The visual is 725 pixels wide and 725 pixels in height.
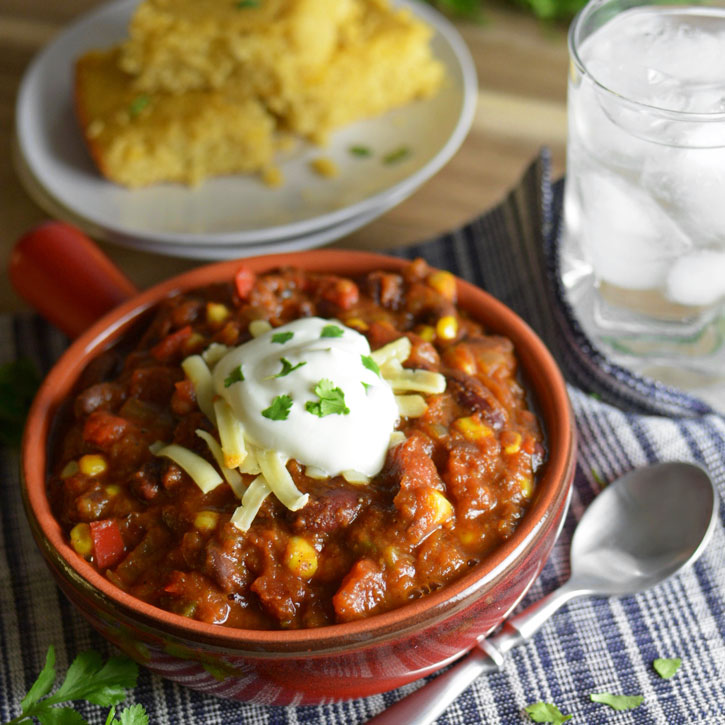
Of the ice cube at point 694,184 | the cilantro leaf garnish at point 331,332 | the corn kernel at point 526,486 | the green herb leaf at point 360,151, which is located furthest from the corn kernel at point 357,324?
the green herb leaf at point 360,151

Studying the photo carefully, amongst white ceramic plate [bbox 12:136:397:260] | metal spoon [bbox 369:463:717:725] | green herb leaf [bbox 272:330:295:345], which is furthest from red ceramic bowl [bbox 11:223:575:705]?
white ceramic plate [bbox 12:136:397:260]

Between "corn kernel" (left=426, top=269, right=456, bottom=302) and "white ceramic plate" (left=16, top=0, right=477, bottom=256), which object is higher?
"corn kernel" (left=426, top=269, right=456, bottom=302)

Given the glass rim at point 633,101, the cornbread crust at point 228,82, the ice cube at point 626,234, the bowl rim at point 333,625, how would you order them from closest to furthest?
the bowl rim at point 333,625, the glass rim at point 633,101, the ice cube at point 626,234, the cornbread crust at point 228,82

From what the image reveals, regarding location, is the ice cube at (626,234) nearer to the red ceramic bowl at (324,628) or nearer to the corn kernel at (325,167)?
the red ceramic bowl at (324,628)

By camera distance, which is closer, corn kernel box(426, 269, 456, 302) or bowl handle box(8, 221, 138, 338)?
corn kernel box(426, 269, 456, 302)

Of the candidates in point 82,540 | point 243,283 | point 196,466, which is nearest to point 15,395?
point 243,283

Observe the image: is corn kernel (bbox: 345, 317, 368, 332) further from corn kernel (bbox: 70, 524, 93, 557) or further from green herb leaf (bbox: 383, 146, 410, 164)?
green herb leaf (bbox: 383, 146, 410, 164)
